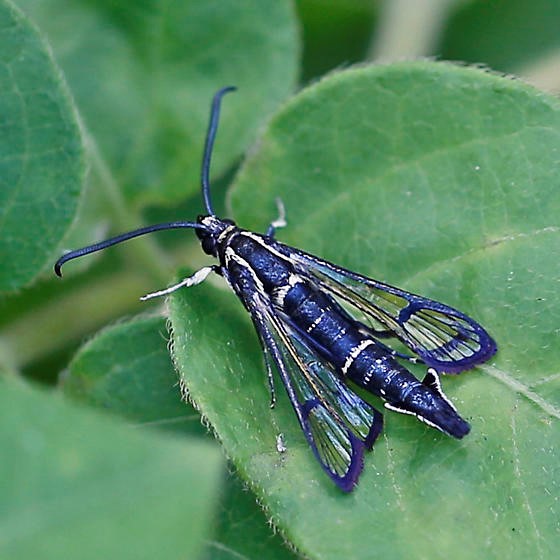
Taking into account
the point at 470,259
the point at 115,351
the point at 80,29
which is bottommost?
the point at 115,351

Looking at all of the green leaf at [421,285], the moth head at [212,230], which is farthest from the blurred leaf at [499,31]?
the moth head at [212,230]

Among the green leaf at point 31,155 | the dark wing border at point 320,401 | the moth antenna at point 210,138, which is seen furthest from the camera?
the moth antenna at point 210,138

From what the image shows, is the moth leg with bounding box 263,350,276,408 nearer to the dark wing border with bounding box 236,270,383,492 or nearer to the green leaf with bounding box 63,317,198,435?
the dark wing border with bounding box 236,270,383,492

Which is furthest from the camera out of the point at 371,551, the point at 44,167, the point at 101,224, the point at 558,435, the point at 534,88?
the point at 101,224

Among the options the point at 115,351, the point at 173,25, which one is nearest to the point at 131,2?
the point at 173,25

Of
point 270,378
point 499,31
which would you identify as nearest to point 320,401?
point 270,378

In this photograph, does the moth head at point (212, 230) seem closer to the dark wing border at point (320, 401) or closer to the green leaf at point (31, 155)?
the dark wing border at point (320, 401)

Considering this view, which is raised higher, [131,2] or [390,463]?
[131,2]

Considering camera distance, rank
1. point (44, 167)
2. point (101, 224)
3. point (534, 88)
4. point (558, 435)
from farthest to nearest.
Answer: point (101, 224) < point (44, 167) < point (534, 88) < point (558, 435)

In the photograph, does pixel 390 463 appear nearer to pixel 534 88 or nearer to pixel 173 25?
pixel 534 88
